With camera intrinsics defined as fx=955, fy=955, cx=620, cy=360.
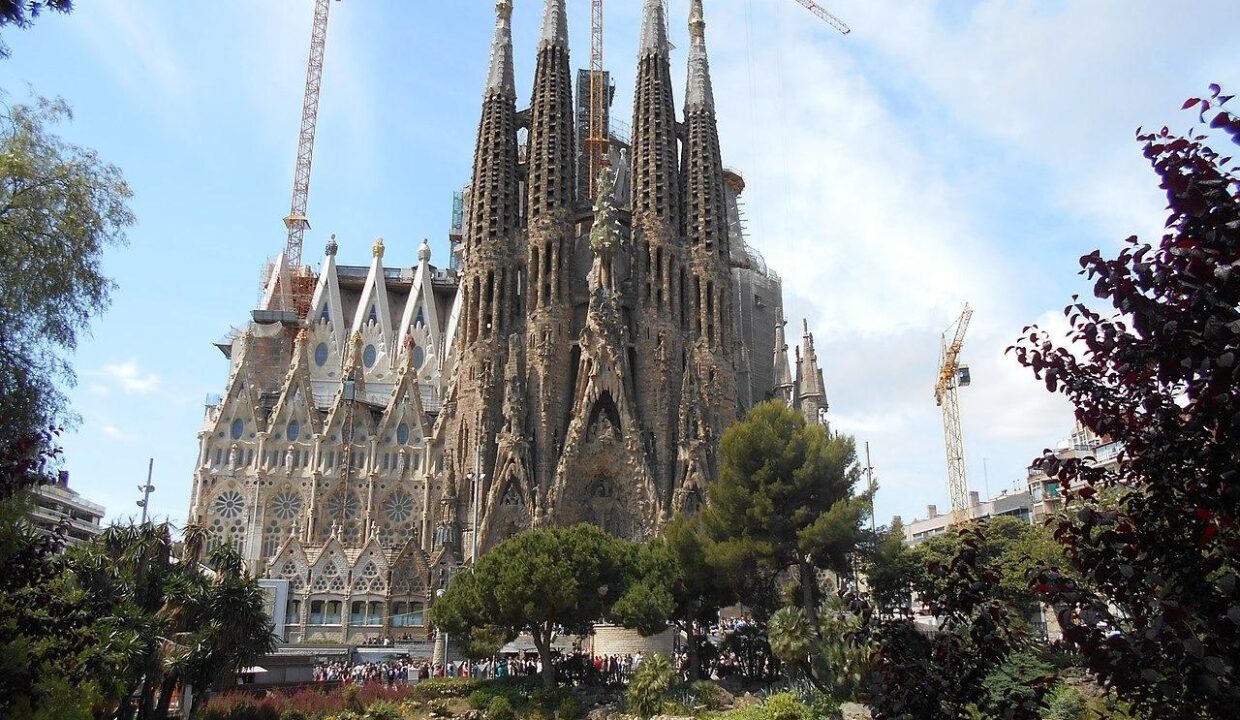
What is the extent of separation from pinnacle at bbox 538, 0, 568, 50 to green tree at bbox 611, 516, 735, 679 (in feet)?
114

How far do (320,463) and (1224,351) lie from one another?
52.7m

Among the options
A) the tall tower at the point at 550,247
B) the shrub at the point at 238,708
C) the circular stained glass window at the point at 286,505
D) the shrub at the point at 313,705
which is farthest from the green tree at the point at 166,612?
the circular stained glass window at the point at 286,505

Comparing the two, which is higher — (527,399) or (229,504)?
(527,399)

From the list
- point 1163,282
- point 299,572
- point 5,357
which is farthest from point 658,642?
point 1163,282

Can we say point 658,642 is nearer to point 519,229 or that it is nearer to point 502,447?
point 502,447

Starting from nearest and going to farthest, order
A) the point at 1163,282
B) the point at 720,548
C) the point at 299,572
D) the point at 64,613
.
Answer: the point at 1163,282 < the point at 64,613 < the point at 720,548 < the point at 299,572

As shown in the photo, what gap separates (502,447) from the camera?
164 ft

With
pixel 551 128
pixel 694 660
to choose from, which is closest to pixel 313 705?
pixel 694 660

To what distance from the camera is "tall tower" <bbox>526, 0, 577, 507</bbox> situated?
51.9 meters

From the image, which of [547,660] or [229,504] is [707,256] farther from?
[547,660]

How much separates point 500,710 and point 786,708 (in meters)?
8.23

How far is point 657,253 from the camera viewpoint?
182 feet

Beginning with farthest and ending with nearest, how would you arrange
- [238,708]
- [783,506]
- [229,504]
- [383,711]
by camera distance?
[229,504], [783,506], [383,711], [238,708]

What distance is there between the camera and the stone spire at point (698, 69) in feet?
197
